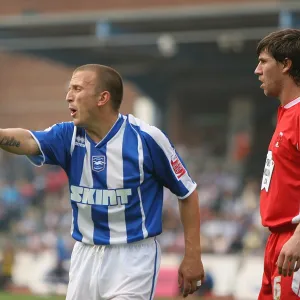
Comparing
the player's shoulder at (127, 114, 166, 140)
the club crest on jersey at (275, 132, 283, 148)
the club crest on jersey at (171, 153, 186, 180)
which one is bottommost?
the club crest on jersey at (171, 153, 186, 180)

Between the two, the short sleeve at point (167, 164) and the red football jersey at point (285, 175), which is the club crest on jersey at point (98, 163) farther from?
the red football jersey at point (285, 175)

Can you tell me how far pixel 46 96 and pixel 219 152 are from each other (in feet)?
43.2

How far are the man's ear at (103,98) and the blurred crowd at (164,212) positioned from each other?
1109 centimetres

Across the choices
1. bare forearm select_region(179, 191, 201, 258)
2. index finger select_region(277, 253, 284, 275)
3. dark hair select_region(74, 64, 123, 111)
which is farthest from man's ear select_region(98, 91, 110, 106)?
index finger select_region(277, 253, 284, 275)

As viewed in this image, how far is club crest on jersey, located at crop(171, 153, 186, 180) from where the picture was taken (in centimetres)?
557

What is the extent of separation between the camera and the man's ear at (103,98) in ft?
18.1

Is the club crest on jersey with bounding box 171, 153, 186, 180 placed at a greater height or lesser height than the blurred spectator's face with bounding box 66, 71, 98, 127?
lesser

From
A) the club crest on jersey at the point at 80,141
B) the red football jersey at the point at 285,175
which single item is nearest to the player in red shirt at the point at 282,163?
the red football jersey at the point at 285,175

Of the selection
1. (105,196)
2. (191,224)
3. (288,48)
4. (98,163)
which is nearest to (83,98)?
(98,163)

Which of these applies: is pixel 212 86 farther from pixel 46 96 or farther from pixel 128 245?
pixel 128 245

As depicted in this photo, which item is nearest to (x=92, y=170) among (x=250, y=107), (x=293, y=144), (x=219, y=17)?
(x=293, y=144)

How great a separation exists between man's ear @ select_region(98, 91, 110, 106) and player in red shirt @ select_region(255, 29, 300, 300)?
3.13ft

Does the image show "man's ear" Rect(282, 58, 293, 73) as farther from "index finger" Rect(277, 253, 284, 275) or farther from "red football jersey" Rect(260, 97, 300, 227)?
"index finger" Rect(277, 253, 284, 275)

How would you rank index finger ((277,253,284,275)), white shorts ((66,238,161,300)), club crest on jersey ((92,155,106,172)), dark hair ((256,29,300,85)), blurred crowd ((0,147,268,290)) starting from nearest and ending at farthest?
index finger ((277,253,284,275))
dark hair ((256,29,300,85))
white shorts ((66,238,161,300))
club crest on jersey ((92,155,106,172))
blurred crowd ((0,147,268,290))
